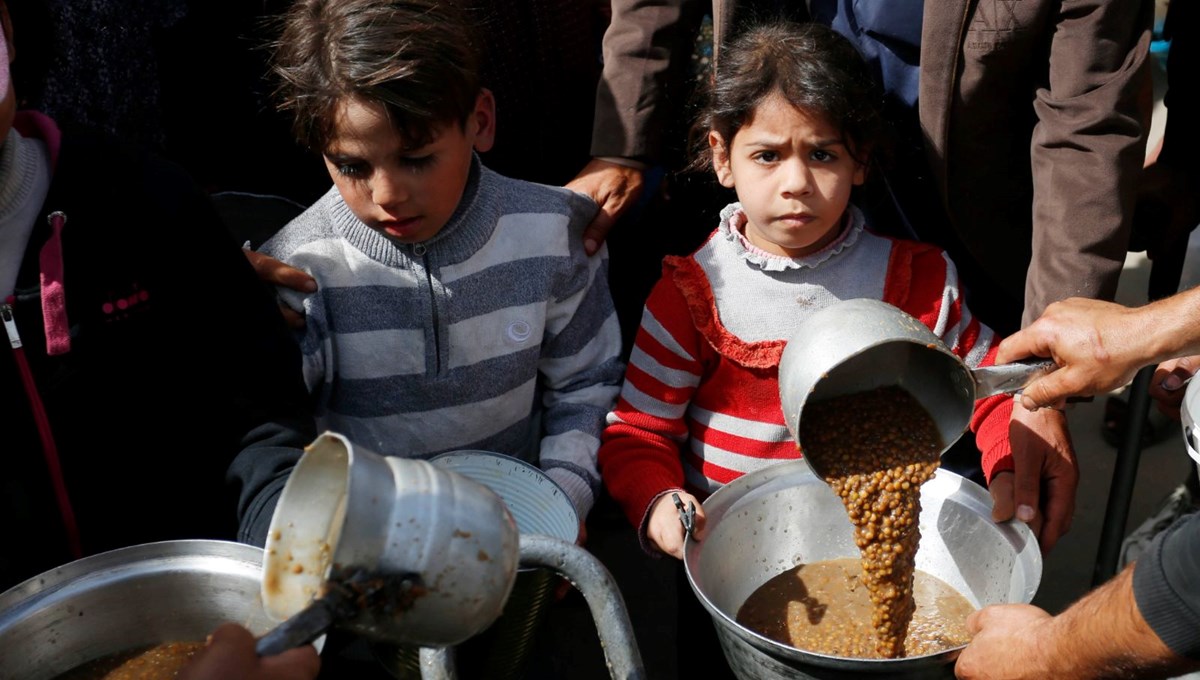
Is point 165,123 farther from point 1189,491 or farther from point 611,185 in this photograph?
point 1189,491

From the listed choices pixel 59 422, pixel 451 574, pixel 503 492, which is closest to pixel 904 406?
pixel 503 492

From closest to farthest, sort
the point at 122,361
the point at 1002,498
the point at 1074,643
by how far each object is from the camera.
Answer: the point at 1074,643 → the point at 122,361 → the point at 1002,498

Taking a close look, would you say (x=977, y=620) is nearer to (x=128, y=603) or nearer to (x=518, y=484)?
(x=518, y=484)

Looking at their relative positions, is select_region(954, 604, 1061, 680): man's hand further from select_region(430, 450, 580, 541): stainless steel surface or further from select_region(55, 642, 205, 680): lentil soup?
select_region(55, 642, 205, 680): lentil soup

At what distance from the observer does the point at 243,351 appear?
1.78m

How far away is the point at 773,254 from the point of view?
216 cm

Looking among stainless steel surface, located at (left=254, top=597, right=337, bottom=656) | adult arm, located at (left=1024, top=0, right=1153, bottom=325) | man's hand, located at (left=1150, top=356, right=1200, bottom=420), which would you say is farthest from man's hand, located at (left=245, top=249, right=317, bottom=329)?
man's hand, located at (left=1150, top=356, right=1200, bottom=420)

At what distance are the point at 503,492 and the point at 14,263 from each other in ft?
2.77

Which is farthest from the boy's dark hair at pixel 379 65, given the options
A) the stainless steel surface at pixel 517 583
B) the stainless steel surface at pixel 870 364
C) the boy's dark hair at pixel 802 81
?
the stainless steel surface at pixel 870 364

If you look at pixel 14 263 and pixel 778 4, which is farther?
pixel 778 4

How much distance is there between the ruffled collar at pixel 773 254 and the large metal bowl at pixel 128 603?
112cm

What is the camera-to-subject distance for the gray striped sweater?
81.1 inches

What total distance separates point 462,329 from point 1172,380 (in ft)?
4.74

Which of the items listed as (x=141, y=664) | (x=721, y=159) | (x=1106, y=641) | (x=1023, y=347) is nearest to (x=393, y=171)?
(x=721, y=159)
